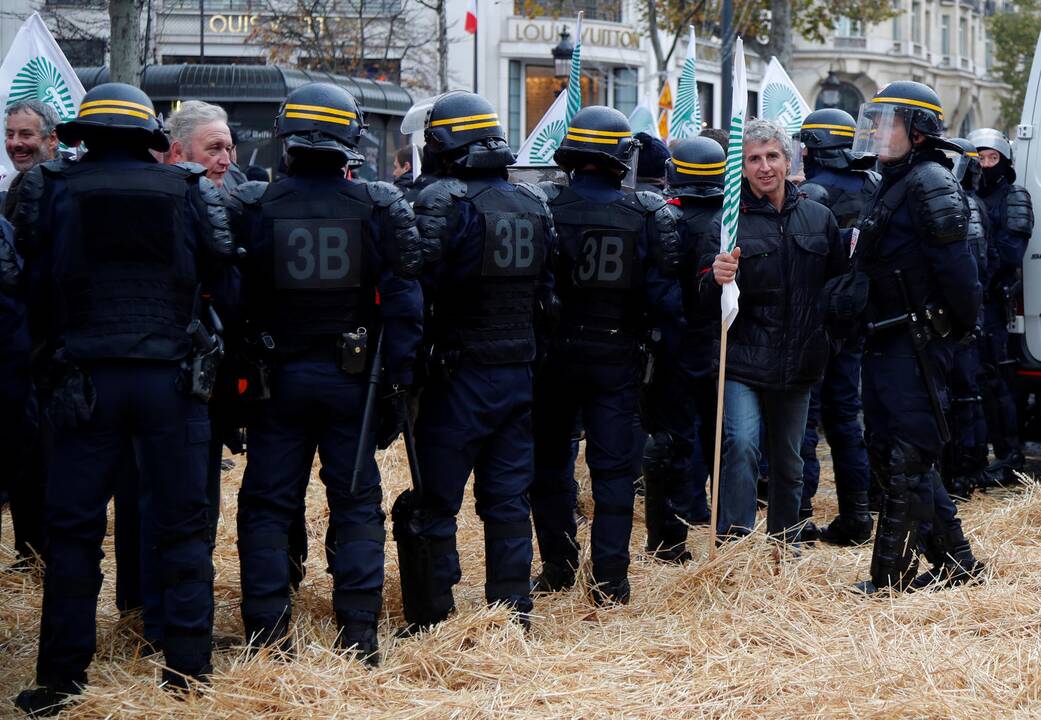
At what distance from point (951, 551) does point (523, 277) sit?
2.27 m

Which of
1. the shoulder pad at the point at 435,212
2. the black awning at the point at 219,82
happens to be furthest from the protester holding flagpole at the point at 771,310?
the black awning at the point at 219,82

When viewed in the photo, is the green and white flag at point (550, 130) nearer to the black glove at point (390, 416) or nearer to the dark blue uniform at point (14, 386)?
the black glove at point (390, 416)

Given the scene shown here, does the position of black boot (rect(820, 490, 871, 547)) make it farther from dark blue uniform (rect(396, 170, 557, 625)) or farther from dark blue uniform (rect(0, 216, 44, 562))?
dark blue uniform (rect(0, 216, 44, 562))

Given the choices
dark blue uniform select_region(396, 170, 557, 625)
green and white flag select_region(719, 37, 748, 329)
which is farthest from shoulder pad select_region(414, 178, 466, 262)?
green and white flag select_region(719, 37, 748, 329)

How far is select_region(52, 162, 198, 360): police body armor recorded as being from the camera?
4.66m

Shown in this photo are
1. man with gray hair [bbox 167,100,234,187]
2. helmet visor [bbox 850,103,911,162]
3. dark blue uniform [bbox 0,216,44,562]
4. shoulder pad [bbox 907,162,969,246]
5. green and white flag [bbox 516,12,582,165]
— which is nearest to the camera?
dark blue uniform [bbox 0,216,44,562]

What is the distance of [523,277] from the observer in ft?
18.2

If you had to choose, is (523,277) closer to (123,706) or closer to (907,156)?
(907,156)

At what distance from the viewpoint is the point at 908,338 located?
590 cm

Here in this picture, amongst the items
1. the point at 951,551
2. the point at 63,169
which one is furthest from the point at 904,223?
the point at 63,169

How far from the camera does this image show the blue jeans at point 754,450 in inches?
253

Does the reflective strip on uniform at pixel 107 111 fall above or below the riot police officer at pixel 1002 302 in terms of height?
above

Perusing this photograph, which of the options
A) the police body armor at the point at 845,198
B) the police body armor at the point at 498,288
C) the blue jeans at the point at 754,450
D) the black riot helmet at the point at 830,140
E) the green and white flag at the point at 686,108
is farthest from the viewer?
the green and white flag at the point at 686,108

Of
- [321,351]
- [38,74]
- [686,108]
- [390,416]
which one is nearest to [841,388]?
[390,416]
